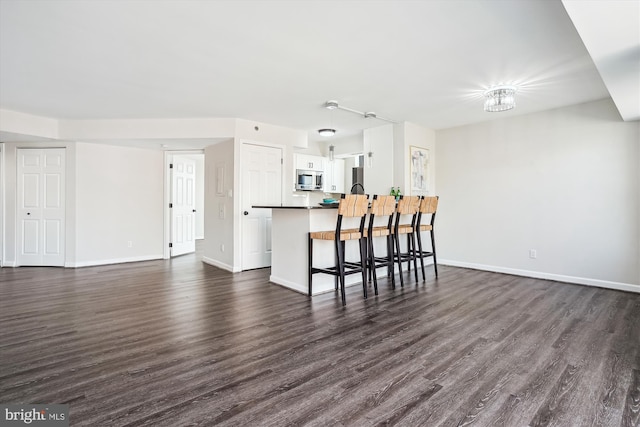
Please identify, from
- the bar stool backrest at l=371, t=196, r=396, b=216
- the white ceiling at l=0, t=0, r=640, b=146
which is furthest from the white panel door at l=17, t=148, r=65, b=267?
the bar stool backrest at l=371, t=196, r=396, b=216

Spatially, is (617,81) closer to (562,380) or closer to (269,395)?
(562,380)

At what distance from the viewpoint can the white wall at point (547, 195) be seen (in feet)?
13.2

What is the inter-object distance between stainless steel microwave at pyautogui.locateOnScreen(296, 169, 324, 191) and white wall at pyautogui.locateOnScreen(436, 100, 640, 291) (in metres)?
2.55

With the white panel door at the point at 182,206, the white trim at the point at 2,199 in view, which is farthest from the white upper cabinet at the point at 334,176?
the white trim at the point at 2,199

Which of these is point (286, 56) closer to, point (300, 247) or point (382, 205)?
point (382, 205)

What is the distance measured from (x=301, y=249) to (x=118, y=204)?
405 centimetres

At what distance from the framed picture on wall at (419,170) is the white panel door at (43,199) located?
595cm

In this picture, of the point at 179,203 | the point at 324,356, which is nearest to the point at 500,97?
the point at 324,356

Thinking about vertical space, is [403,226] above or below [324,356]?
above

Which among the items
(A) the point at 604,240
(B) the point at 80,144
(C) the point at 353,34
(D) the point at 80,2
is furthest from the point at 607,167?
(B) the point at 80,144

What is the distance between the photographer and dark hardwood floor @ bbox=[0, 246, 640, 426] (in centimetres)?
163

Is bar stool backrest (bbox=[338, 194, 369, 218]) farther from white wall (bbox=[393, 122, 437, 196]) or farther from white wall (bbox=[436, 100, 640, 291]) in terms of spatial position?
white wall (bbox=[436, 100, 640, 291])

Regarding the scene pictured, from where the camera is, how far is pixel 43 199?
18.0 feet

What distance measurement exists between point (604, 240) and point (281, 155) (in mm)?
4835
